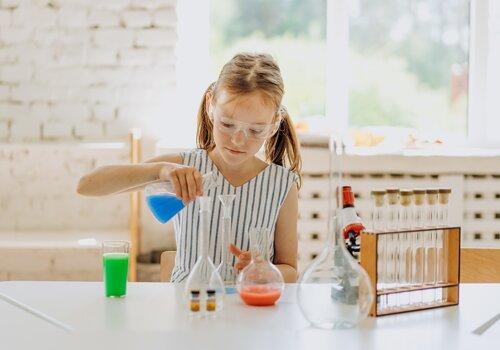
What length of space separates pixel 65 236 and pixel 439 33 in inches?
75.9

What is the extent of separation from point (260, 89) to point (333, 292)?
0.75 m

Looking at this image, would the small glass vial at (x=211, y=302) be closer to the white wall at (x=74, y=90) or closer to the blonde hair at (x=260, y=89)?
the blonde hair at (x=260, y=89)

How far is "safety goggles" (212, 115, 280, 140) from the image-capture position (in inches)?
76.6

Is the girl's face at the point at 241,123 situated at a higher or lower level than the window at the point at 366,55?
lower

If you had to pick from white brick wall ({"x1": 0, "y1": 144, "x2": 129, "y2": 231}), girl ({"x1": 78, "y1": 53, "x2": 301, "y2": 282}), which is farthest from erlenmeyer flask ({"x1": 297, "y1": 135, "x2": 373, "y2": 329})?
white brick wall ({"x1": 0, "y1": 144, "x2": 129, "y2": 231})

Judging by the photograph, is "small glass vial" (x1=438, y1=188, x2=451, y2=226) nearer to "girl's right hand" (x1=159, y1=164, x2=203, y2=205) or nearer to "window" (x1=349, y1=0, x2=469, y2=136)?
"girl's right hand" (x1=159, y1=164, x2=203, y2=205)

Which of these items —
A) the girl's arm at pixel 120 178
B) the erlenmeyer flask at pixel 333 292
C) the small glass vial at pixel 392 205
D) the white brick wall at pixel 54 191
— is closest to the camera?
the erlenmeyer flask at pixel 333 292

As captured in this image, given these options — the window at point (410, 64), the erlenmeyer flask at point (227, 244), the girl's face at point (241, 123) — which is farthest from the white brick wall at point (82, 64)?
the erlenmeyer flask at point (227, 244)

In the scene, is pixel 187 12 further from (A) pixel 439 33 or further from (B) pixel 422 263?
(B) pixel 422 263

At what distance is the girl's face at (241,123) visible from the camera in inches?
76.9

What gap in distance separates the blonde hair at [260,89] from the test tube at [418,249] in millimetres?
595

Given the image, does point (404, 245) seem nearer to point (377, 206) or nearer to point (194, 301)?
point (377, 206)

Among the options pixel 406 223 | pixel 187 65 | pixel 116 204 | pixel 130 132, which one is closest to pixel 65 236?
pixel 116 204

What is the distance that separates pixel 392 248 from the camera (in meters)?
1.58
